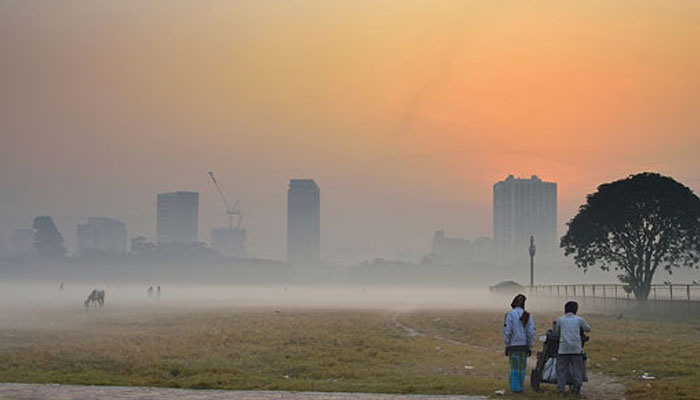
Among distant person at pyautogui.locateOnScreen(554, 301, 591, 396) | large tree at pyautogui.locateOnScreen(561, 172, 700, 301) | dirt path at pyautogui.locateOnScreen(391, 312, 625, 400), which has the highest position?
large tree at pyautogui.locateOnScreen(561, 172, 700, 301)

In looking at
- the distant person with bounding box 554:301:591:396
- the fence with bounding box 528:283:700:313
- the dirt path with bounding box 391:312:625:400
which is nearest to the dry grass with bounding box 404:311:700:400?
the dirt path with bounding box 391:312:625:400

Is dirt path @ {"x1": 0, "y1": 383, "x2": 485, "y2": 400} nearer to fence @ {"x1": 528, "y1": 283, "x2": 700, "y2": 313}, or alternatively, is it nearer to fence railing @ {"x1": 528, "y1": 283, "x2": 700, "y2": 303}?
fence @ {"x1": 528, "y1": 283, "x2": 700, "y2": 313}

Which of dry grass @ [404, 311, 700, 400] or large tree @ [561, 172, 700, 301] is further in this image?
large tree @ [561, 172, 700, 301]

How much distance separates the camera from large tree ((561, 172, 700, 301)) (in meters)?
77.5

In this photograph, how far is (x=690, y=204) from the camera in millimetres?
78188

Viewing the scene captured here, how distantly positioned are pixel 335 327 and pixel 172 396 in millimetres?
28519

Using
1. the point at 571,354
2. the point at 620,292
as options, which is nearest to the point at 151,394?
the point at 571,354

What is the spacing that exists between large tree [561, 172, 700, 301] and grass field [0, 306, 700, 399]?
107 feet

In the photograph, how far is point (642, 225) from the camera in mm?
78375

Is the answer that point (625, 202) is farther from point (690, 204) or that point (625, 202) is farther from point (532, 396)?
point (532, 396)

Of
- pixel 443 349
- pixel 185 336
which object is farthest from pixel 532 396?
pixel 185 336

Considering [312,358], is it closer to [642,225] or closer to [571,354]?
[571,354]

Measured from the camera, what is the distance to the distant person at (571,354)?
64.5ft

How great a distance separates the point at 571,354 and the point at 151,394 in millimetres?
Result: 10339
